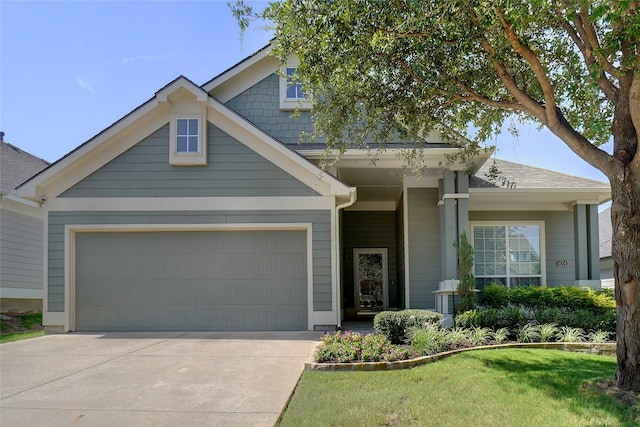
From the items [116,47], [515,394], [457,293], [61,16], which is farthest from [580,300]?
[61,16]

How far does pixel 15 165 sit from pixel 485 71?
15557 mm

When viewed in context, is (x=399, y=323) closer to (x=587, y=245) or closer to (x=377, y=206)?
(x=587, y=245)

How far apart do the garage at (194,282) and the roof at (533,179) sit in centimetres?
531

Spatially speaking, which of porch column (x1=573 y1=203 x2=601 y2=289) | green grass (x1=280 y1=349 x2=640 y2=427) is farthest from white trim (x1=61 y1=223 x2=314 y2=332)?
porch column (x1=573 y1=203 x2=601 y2=289)

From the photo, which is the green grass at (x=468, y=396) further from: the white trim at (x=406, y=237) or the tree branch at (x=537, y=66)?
the white trim at (x=406, y=237)

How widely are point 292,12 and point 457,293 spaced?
689 cm

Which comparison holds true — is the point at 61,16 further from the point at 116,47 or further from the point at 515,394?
the point at 515,394

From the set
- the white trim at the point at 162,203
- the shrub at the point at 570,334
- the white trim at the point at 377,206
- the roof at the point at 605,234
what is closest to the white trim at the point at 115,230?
the white trim at the point at 162,203

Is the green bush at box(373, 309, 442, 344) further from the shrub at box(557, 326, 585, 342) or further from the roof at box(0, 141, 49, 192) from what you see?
the roof at box(0, 141, 49, 192)

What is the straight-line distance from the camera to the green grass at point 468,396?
4.80 meters

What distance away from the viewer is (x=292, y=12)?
23.1ft

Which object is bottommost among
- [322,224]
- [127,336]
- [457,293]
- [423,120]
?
[127,336]

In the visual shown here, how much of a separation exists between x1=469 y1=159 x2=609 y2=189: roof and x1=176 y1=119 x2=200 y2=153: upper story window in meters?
6.93

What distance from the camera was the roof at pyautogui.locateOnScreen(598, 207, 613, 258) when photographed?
A: 20942 mm
